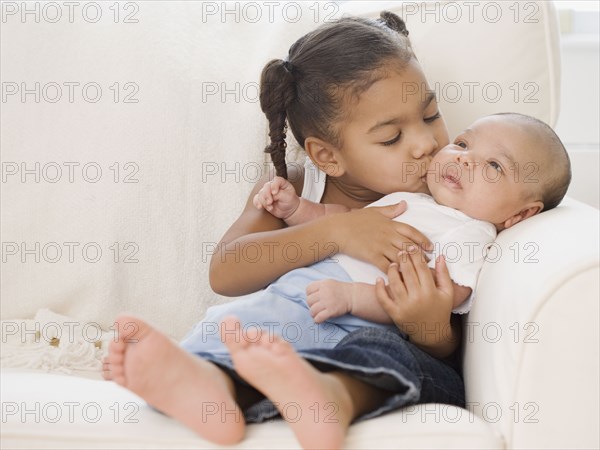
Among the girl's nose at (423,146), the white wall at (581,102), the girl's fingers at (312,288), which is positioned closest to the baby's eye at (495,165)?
the girl's nose at (423,146)

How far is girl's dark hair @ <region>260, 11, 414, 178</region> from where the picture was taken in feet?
4.43

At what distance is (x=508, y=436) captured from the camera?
3.20 feet

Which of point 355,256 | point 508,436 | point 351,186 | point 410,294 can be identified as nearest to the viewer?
point 508,436

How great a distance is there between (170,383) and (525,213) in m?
0.62

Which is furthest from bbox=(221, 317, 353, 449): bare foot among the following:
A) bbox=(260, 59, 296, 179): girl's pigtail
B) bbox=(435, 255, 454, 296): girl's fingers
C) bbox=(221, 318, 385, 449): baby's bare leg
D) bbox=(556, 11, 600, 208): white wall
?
bbox=(556, 11, 600, 208): white wall

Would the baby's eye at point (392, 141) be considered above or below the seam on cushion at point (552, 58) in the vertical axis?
below

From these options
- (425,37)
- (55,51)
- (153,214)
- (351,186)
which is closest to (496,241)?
(351,186)

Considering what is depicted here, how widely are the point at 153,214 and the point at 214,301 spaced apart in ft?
0.64

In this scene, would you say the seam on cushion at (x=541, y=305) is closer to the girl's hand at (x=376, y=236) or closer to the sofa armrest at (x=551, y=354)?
the sofa armrest at (x=551, y=354)

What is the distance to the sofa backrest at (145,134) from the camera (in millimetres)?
1530

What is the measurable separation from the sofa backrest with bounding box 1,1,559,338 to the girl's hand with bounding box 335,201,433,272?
0.33 meters

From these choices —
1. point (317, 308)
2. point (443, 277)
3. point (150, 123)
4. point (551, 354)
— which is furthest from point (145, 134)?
point (551, 354)

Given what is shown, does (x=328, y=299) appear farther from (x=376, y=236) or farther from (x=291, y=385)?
(x=291, y=385)

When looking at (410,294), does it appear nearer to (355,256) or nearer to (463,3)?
(355,256)
